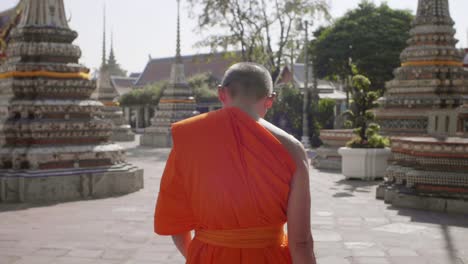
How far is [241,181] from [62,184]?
23.2 ft

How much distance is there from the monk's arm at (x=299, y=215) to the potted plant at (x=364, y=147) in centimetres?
927

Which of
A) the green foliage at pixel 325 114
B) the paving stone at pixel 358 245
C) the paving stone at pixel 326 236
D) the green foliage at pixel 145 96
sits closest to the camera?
the paving stone at pixel 358 245

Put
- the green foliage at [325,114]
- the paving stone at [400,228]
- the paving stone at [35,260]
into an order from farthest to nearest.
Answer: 1. the green foliage at [325,114]
2. the paving stone at [400,228]
3. the paving stone at [35,260]

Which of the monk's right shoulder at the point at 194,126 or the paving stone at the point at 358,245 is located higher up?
the monk's right shoulder at the point at 194,126

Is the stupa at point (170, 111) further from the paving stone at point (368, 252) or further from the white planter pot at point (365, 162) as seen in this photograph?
the paving stone at point (368, 252)

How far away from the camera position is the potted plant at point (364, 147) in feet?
38.5

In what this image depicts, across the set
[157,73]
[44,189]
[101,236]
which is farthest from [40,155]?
[157,73]

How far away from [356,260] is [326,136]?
973cm

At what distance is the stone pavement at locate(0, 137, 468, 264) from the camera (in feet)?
18.2

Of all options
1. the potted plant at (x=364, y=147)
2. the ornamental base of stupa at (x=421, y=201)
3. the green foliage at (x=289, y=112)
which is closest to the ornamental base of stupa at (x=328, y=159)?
the potted plant at (x=364, y=147)

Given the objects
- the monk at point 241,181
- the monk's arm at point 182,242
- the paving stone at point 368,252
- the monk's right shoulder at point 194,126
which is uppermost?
the monk's right shoulder at point 194,126

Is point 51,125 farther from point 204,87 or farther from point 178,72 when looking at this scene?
point 204,87

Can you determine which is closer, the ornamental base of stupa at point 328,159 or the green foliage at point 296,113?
the ornamental base of stupa at point 328,159

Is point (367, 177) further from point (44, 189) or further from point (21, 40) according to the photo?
point (21, 40)
